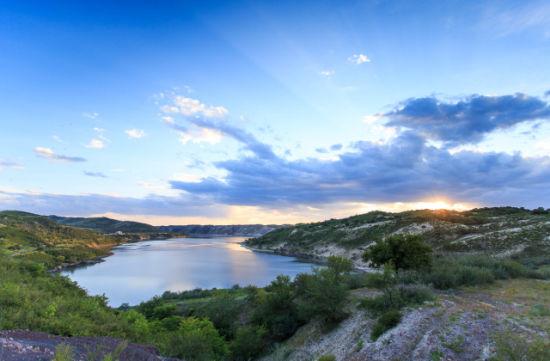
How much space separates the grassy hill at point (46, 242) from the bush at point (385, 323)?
83496 millimetres

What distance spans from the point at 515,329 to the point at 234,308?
23.2m

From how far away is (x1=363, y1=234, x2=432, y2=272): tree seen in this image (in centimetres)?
2802

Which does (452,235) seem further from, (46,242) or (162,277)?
(46,242)

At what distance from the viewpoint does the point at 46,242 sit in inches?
4941

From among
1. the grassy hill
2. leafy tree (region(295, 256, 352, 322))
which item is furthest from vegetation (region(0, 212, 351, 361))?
the grassy hill

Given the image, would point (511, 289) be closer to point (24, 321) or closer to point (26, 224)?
point (24, 321)

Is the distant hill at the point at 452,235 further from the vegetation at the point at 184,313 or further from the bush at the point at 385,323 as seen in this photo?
the bush at the point at 385,323

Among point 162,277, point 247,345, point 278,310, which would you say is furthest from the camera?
point 162,277

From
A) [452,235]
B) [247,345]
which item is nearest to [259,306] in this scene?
[247,345]

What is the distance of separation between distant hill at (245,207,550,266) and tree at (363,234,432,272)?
31.5ft

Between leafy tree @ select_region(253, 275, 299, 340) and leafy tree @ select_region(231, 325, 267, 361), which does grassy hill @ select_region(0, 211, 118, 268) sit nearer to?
leafy tree @ select_region(253, 275, 299, 340)

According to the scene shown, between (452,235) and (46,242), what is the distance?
13226 cm

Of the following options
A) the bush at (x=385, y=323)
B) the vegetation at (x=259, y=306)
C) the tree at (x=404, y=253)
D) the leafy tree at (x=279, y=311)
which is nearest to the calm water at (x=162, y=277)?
the vegetation at (x=259, y=306)

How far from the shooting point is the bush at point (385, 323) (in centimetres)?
1728
